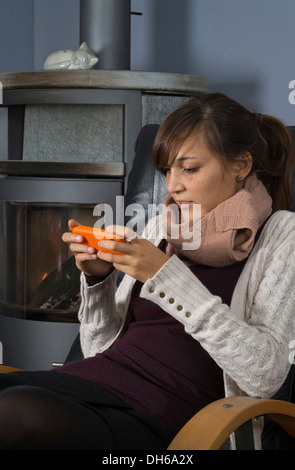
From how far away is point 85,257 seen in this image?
4.68 ft

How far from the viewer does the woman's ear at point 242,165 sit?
155cm

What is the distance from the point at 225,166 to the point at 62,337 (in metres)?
1.15

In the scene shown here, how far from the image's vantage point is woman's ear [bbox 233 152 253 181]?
1.55 meters

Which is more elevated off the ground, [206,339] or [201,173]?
[201,173]

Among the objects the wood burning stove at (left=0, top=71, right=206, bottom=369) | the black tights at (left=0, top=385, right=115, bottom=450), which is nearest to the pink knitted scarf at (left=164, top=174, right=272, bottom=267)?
the black tights at (left=0, top=385, right=115, bottom=450)

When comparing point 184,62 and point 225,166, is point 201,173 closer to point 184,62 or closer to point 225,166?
point 225,166

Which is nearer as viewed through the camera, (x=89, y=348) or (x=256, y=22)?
(x=89, y=348)

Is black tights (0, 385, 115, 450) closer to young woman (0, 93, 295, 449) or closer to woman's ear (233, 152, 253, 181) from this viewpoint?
young woman (0, 93, 295, 449)

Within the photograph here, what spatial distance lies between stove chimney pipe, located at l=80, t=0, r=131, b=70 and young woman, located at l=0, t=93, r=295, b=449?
1115 millimetres

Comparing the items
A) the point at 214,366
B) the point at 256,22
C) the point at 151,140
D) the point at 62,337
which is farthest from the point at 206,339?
the point at 256,22

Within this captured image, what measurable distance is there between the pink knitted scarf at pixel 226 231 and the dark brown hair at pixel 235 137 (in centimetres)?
9

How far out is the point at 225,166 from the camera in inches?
60.3
